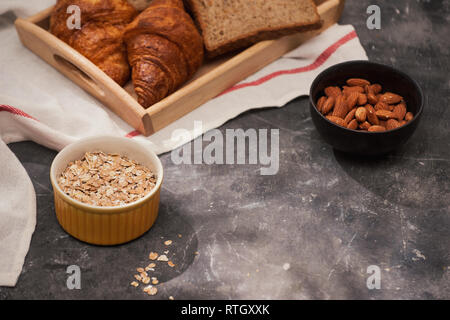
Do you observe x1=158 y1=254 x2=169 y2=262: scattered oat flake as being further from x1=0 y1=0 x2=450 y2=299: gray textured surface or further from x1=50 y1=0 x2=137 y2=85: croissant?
x1=50 y1=0 x2=137 y2=85: croissant

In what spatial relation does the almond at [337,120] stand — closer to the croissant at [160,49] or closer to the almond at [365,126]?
the almond at [365,126]

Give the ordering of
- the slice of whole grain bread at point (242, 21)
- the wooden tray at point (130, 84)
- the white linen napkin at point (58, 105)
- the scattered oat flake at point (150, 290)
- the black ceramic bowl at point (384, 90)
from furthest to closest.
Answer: the slice of whole grain bread at point (242, 21) → the wooden tray at point (130, 84) → the black ceramic bowl at point (384, 90) → the white linen napkin at point (58, 105) → the scattered oat flake at point (150, 290)

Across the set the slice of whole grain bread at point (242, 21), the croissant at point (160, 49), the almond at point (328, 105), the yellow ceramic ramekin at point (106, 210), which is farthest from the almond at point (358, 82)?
the yellow ceramic ramekin at point (106, 210)

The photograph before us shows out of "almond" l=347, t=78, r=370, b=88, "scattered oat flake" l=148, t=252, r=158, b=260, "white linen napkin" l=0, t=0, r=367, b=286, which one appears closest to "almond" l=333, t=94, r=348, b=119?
"almond" l=347, t=78, r=370, b=88

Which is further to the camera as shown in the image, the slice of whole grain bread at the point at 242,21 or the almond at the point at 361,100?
the slice of whole grain bread at the point at 242,21

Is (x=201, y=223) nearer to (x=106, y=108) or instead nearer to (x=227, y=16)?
(x=106, y=108)

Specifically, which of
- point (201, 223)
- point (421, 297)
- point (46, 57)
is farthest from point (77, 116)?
point (421, 297)
